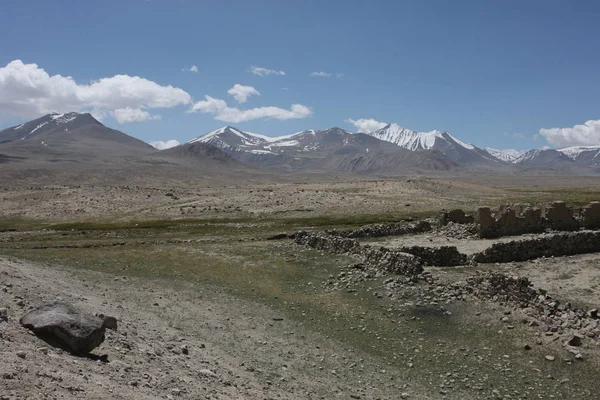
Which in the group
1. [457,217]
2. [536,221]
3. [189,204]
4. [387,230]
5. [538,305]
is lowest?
[538,305]

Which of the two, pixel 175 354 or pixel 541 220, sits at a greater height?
pixel 541 220

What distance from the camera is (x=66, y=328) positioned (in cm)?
1323

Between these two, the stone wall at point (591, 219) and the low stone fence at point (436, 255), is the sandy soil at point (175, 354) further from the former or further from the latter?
the stone wall at point (591, 219)

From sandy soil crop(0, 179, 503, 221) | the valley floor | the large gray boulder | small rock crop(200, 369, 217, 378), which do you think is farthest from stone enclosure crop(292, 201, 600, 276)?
sandy soil crop(0, 179, 503, 221)

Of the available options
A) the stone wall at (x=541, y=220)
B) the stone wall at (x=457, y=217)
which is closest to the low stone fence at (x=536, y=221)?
the stone wall at (x=541, y=220)

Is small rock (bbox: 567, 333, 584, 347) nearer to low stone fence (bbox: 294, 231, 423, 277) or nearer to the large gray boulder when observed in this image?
low stone fence (bbox: 294, 231, 423, 277)

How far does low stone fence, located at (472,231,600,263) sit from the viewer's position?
32562 mm

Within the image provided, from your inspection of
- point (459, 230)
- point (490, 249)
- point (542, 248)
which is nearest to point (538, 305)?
point (490, 249)

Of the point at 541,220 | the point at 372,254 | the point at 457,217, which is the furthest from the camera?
A: the point at 457,217

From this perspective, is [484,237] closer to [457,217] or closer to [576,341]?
[457,217]

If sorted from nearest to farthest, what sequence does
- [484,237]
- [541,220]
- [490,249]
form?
[490,249] < [484,237] < [541,220]

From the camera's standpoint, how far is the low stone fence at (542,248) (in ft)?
107

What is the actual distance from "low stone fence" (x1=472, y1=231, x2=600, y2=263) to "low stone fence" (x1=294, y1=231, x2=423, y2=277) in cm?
645

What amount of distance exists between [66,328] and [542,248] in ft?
99.3
